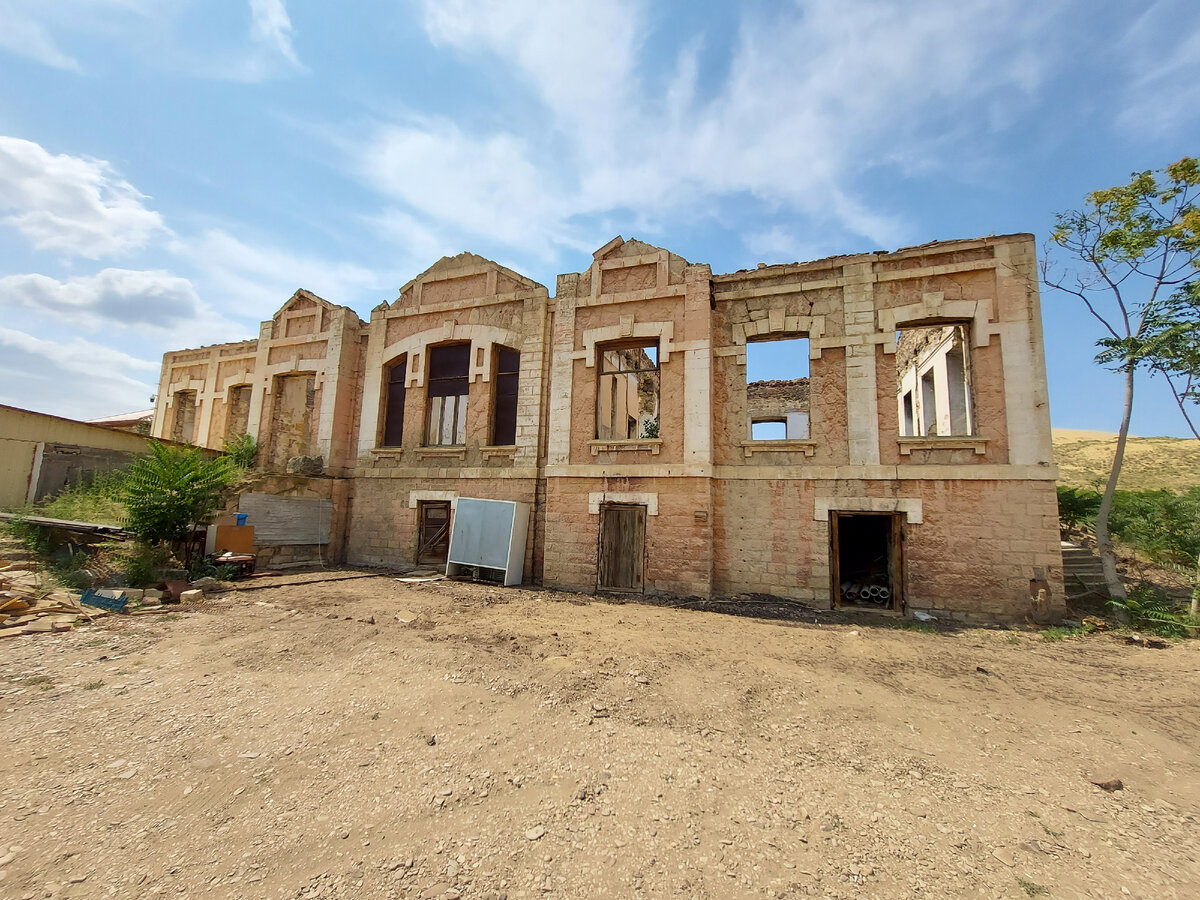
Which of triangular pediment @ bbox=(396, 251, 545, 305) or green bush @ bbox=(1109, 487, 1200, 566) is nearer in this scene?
green bush @ bbox=(1109, 487, 1200, 566)

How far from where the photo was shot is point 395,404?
1316 cm

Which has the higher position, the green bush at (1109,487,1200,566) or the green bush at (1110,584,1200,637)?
the green bush at (1109,487,1200,566)

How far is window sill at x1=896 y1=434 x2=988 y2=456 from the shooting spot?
8.64 metres

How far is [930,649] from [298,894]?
738 cm

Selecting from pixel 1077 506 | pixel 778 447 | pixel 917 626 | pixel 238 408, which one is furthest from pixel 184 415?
pixel 1077 506

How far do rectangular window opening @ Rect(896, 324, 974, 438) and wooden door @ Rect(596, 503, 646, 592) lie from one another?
5.82 m

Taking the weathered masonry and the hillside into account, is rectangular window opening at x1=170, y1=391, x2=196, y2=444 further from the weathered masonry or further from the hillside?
the hillside

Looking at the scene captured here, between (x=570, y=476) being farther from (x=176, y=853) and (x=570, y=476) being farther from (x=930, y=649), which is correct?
(x=176, y=853)

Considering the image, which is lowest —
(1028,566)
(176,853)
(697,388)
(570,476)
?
(176,853)

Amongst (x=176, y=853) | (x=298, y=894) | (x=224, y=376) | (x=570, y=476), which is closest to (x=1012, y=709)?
(x=298, y=894)

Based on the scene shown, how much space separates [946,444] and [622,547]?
6.15m

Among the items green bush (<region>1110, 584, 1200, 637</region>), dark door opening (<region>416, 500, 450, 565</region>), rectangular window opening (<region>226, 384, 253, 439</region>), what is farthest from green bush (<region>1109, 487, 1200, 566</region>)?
rectangular window opening (<region>226, 384, 253, 439</region>)

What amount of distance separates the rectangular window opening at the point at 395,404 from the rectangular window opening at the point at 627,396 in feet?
17.2

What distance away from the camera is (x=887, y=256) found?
955 centimetres
